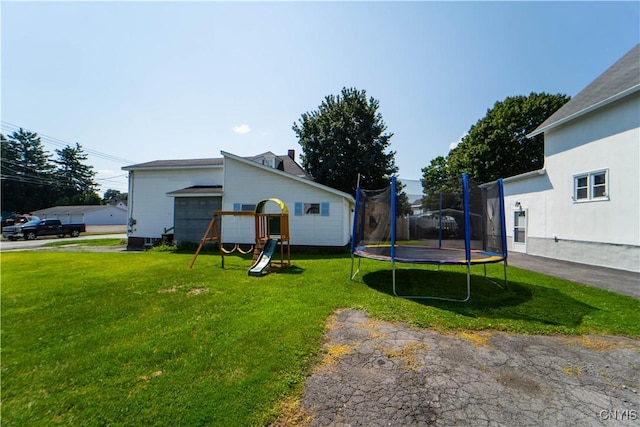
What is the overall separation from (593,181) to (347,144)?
1580cm

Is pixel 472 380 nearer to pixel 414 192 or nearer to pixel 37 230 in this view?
pixel 414 192

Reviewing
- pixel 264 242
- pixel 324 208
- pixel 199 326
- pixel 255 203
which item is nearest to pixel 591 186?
pixel 324 208

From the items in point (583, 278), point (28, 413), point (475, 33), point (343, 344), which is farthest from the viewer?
point (475, 33)

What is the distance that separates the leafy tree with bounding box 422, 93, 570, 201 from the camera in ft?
71.7

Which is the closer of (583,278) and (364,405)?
(364,405)

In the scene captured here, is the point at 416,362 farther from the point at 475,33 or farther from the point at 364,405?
the point at 475,33

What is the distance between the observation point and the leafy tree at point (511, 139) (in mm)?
21859

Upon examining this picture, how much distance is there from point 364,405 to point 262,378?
1046 millimetres

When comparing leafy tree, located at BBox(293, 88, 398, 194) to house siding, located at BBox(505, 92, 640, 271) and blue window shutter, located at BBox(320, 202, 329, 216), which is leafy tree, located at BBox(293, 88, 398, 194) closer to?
blue window shutter, located at BBox(320, 202, 329, 216)

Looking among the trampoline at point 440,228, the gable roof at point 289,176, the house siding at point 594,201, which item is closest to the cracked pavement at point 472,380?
the trampoline at point 440,228

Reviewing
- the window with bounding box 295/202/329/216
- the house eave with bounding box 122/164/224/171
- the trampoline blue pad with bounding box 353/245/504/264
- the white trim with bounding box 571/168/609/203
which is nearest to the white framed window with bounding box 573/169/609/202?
the white trim with bounding box 571/168/609/203

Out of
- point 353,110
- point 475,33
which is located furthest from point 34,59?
point 353,110

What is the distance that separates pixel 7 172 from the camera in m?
45.5

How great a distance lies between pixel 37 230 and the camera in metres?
22.6
